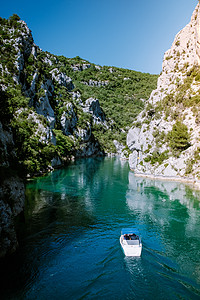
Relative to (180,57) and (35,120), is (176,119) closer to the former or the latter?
(180,57)

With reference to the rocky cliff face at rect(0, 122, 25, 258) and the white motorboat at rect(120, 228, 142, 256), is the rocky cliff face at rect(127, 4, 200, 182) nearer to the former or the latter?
the white motorboat at rect(120, 228, 142, 256)

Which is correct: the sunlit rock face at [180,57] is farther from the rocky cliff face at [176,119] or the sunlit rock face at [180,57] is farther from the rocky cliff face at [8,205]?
the rocky cliff face at [8,205]

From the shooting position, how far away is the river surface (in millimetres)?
12195

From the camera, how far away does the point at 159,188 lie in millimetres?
38844

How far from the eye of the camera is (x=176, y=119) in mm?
51312

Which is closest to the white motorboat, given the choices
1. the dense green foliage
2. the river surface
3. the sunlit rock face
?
the river surface

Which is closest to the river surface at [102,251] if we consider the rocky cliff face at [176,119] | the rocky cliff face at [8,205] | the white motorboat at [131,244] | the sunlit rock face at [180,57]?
the white motorboat at [131,244]

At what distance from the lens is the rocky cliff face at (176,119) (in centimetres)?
4572

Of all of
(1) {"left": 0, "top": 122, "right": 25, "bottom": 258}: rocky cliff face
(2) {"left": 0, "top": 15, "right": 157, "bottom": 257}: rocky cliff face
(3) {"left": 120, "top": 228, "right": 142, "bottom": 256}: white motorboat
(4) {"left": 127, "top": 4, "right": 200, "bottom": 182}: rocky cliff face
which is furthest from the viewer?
(4) {"left": 127, "top": 4, "right": 200, "bottom": 182}: rocky cliff face

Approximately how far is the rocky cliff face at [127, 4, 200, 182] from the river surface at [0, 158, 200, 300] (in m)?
15.8

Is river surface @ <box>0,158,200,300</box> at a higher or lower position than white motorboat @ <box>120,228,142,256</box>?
lower

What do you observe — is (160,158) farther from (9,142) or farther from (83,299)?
(83,299)

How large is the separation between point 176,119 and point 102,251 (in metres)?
43.3

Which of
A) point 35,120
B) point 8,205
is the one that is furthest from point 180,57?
point 8,205
